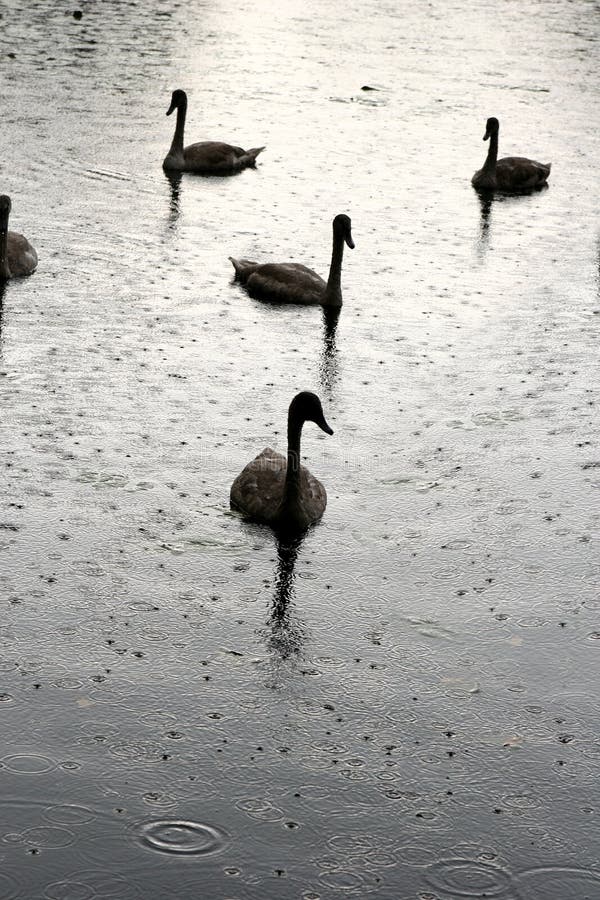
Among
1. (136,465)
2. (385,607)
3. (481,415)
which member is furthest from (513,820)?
(481,415)

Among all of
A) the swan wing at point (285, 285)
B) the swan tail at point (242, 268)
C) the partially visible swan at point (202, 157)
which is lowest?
the swan wing at point (285, 285)

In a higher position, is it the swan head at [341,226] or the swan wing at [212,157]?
the swan wing at [212,157]

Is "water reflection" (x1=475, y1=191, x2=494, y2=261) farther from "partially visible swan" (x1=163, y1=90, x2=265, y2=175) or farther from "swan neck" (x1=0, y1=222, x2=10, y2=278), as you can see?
"swan neck" (x1=0, y1=222, x2=10, y2=278)

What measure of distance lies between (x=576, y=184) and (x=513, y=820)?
74.4 feet

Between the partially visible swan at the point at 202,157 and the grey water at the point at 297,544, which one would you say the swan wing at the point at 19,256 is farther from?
the partially visible swan at the point at 202,157

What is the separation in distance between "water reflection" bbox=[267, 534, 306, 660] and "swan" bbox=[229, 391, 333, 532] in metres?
0.30

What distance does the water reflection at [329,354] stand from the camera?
19.2m

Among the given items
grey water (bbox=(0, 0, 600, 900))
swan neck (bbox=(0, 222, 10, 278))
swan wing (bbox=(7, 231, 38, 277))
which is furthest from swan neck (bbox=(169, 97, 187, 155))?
swan neck (bbox=(0, 222, 10, 278))

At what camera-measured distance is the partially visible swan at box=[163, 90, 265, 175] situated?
30.1 meters

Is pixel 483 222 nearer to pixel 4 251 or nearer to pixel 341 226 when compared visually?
pixel 341 226

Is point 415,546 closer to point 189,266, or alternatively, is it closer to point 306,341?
point 306,341

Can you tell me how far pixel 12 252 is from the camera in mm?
22297

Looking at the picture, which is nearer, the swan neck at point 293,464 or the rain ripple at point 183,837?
the rain ripple at point 183,837

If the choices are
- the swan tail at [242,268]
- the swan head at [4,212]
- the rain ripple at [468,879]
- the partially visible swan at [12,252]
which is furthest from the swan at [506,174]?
the rain ripple at [468,879]
